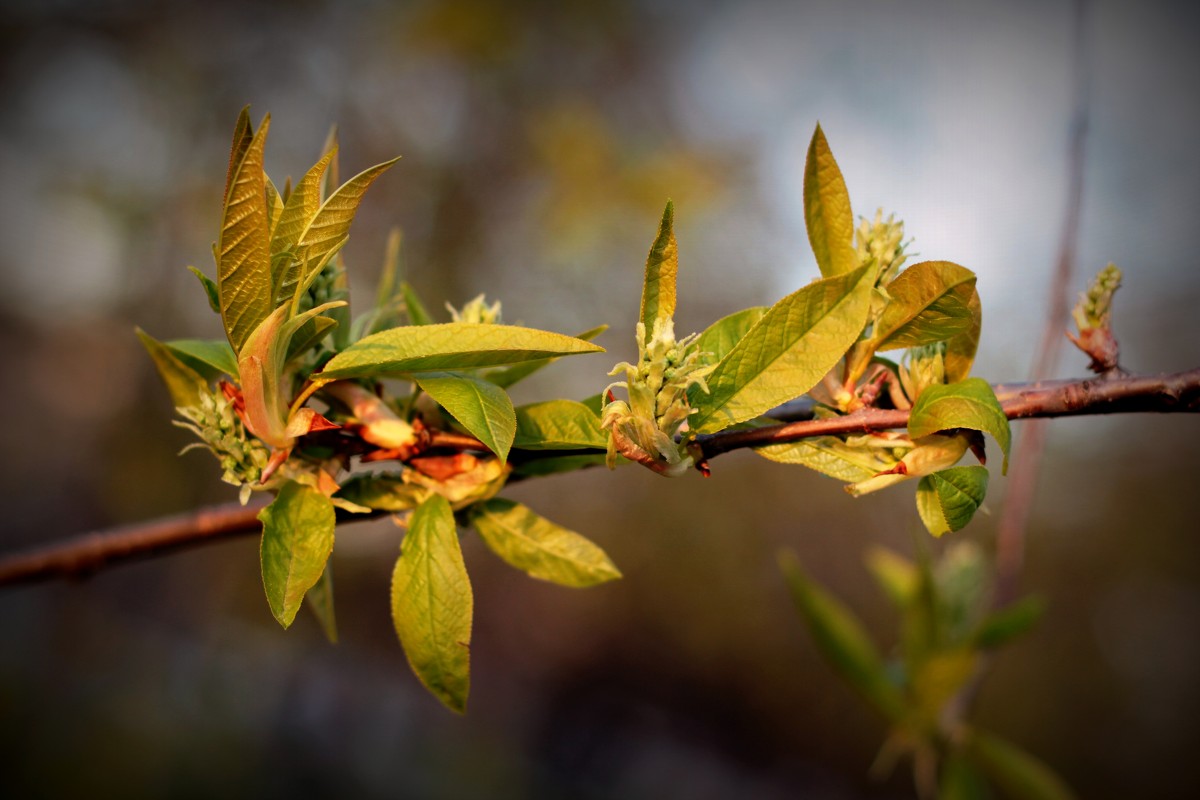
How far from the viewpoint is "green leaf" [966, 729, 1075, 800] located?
1.88 feet

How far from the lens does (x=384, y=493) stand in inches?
11.1

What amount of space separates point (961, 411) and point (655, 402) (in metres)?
0.10

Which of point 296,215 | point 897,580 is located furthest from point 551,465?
point 897,580

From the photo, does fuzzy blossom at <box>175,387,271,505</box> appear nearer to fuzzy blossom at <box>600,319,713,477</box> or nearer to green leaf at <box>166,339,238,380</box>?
green leaf at <box>166,339,238,380</box>

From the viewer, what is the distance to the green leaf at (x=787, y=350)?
22 centimetres

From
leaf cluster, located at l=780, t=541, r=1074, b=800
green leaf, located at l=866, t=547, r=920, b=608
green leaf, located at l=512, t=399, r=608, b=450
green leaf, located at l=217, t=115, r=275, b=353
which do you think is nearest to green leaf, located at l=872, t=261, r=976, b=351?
green leaf, located at l=512, t=399, r=608, b=450

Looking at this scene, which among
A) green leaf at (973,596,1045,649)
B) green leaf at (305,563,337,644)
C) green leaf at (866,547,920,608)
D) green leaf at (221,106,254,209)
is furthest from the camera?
green leaf at (866,547,920,608)

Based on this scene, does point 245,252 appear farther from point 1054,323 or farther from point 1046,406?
point 1054,323

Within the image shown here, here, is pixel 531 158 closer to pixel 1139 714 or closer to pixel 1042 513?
pixel 1042 513

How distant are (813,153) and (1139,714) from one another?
2.93m

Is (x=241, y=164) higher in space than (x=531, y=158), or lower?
lower

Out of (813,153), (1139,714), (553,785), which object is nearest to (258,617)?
(553,785)

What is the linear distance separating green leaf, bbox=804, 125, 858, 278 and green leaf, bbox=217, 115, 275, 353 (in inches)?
7.2

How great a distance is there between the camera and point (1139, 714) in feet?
7.47
